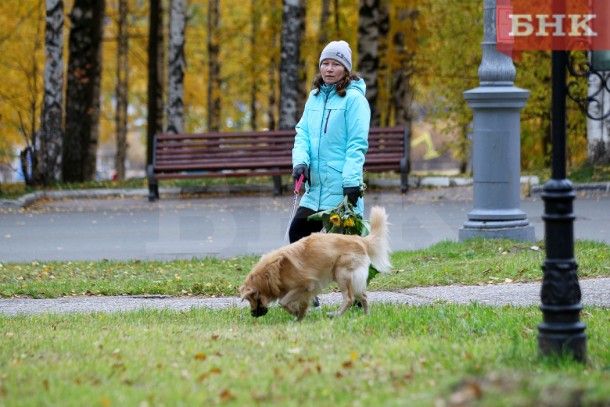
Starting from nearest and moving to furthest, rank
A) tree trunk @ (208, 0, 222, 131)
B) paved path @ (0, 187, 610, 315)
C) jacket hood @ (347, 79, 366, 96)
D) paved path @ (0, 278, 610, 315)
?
jacket hood @ (347, 79, 366, 96) < paved path @ (0, 278, 610, 315) < paved path @ (0, 187, 610, 315) < tree trunk @ (208, 0, 222, 131)

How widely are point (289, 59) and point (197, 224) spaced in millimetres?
7226

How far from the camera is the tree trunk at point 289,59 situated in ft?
73.2

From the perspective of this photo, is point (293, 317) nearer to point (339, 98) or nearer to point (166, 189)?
point (339, 98)

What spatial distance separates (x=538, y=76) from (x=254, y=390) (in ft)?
75.3

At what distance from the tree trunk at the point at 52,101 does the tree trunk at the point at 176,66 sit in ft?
12.7

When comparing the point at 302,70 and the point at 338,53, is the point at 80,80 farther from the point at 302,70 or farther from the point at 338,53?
the point at 338,53

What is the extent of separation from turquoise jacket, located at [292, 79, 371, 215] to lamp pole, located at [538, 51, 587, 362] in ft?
8.03

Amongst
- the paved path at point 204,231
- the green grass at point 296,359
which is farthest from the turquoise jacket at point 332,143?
the paved path at point 204,231

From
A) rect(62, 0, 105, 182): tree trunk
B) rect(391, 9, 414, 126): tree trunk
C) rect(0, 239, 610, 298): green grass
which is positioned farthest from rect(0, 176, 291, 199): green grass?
rect(0, 239, 610, 298): green grass

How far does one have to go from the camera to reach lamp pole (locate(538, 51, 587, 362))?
5.75 m

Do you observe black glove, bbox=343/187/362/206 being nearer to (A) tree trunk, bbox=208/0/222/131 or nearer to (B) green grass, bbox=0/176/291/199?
(B) green grass, bbox=0/176/291/199

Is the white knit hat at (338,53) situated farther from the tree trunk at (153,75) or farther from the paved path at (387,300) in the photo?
the tree trunk at (153,75)

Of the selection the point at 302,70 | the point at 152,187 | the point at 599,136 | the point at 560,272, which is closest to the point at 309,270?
the point at 560,272

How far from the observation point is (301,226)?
856cm
